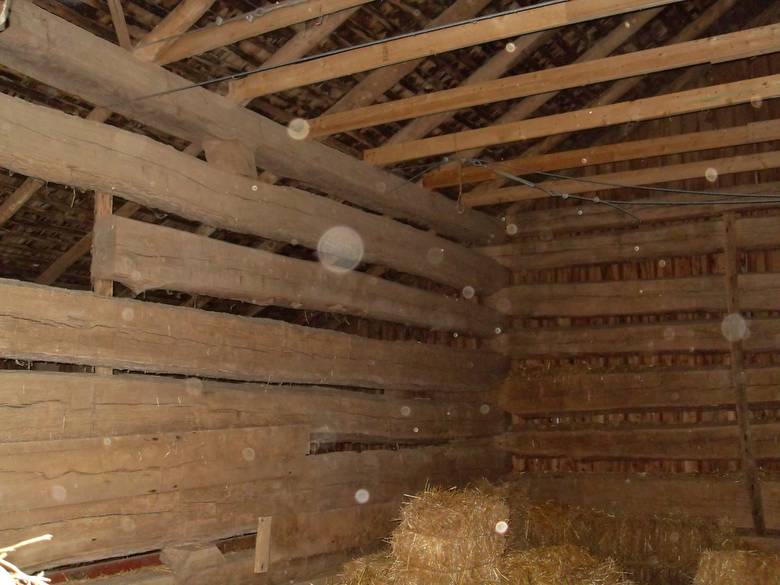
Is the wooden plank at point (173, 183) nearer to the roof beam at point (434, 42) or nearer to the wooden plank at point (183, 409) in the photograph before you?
the roof beam at point (434, 42)

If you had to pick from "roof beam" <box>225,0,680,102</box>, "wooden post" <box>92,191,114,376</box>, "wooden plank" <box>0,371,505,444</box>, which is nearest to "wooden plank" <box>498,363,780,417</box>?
"wooden plank" <box>0,371,505,444</box>

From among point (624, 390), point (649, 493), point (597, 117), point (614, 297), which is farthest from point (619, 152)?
point (649, 493)

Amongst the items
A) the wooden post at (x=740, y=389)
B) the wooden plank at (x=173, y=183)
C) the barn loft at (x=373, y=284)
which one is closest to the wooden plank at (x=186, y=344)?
the barn loft at (x=373, y=284)

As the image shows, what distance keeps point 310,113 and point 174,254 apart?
7.44ft

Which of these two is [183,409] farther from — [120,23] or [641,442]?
[641,442]

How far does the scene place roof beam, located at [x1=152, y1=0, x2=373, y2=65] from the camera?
18.0ft

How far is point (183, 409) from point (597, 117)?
403 cm

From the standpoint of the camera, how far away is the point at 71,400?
4.74m

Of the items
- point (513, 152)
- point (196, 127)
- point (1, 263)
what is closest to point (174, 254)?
point (196, 127)

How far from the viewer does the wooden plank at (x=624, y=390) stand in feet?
29.3

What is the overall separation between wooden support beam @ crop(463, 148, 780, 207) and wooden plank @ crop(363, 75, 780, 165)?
3.97 ft

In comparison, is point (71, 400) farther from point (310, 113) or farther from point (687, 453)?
point (687, 453)

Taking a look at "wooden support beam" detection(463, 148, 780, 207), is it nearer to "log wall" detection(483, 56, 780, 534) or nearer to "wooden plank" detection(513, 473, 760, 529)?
"log wall" detection(483, 56, 780, 534)

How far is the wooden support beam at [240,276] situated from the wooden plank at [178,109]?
815 millimetres
